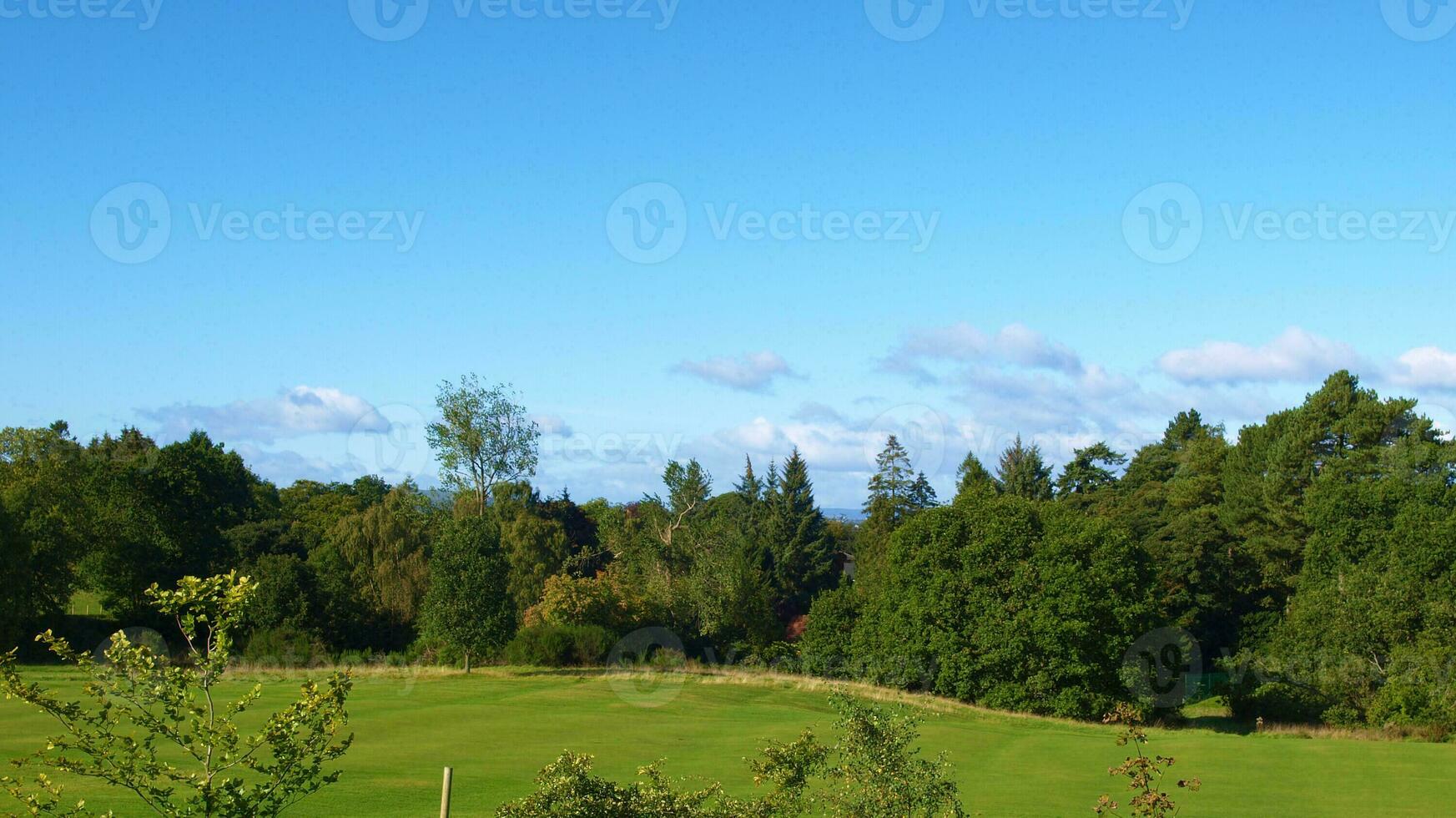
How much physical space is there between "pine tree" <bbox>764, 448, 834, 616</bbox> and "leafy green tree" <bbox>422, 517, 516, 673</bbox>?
3912cm

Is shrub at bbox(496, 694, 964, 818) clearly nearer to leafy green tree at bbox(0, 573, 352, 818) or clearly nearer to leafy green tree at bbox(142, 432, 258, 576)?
leafy green tree at bbox(0, 573, 352, 818)

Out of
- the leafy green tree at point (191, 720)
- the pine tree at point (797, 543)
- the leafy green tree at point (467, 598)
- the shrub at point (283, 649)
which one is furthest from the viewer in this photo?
the pine tree at point (797, 543)

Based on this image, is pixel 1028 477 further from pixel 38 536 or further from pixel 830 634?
pixel 38 536

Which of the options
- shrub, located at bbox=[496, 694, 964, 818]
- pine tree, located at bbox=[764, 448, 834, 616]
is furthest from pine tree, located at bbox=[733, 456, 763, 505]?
shrub, located at bbox=[496, 694, 964, 818]

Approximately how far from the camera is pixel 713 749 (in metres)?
29.4

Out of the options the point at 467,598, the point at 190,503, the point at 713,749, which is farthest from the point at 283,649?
the point at 713,749

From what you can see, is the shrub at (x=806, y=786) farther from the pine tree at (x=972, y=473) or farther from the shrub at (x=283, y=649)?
the pine tree at (x=972, y=473)

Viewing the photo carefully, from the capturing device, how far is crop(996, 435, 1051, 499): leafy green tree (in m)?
83.5

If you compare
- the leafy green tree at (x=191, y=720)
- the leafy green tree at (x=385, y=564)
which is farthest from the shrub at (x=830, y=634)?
the leafy green tree at (x=191, y=720)

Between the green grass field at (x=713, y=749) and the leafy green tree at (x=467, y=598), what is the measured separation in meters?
2.13

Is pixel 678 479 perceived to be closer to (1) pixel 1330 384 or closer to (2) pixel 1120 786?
(1) pixel 1330 384

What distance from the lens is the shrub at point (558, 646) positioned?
5062cm

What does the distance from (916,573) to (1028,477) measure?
3311 cm

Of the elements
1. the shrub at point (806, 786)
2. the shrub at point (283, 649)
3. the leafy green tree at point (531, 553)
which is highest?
the leafy green tree at point (531, 553)
